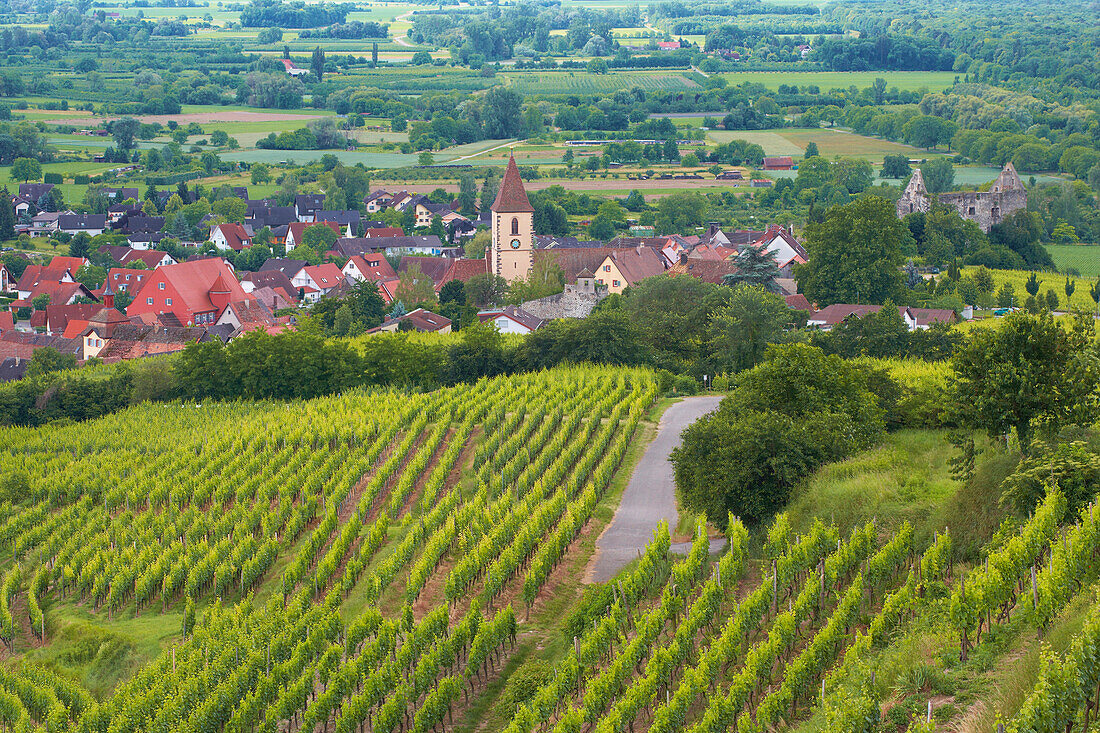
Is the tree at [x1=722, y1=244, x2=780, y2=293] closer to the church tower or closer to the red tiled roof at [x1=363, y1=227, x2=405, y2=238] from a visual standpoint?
the church tower

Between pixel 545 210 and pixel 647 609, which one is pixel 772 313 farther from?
pixel 545 210

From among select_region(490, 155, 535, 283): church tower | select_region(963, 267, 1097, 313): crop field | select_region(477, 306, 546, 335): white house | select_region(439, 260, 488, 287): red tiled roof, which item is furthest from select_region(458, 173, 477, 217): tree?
select_region(477, 306, 546, 335): white house

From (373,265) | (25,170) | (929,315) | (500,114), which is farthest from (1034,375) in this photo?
(500,114)

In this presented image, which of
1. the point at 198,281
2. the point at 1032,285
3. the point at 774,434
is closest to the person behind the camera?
the point at 774,434

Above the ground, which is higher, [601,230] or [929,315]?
[929,315]

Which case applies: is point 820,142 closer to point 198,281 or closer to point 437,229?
point 437,229

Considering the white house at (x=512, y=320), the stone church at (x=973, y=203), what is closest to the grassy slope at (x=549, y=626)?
the white house at (x=512, y=320)
